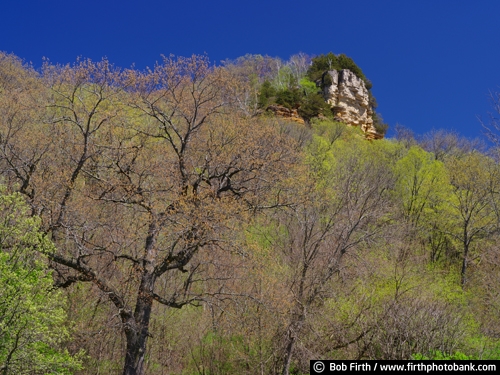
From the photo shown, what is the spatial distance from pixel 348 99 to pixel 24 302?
166 ft

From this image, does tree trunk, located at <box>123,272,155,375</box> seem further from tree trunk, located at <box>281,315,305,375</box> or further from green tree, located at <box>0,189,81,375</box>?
tree trunk, located at <box>281,315,305,375</box>

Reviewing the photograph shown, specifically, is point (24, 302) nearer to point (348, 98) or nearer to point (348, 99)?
point (348, 98)

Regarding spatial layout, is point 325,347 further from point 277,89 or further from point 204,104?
point 277,89

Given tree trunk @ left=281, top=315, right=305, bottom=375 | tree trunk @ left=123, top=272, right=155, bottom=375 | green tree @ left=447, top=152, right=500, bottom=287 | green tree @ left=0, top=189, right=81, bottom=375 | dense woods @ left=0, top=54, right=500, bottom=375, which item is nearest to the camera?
green tree @ left=0, top=189, right=81, bottom=375

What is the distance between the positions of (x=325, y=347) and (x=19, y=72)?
32606mm

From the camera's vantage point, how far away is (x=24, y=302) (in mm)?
8594

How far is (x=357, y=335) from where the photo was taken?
12.5 m

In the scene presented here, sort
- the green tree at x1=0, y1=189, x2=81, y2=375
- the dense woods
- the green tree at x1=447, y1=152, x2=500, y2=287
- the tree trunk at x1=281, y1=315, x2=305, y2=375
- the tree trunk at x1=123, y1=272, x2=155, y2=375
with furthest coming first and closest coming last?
the green tree at x1=447, y1=152, x2=500, y2=287 → the tree trunk at x1=281, y1=315, x2=305, y2=375 → the tree trunk at x1=123, y1=272, x2=155, y2=375 → the dense woods → the green tree at x1=0, y1=189, x2=81, y2=375

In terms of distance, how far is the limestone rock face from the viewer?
5350 cm

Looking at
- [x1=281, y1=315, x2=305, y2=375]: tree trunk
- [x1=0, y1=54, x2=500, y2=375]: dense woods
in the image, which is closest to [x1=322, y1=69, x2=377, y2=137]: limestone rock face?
[x1=0, y1=54, x2=500, y2=375]: dense woods

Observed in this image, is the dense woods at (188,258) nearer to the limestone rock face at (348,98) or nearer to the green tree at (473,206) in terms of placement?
the green tree at (473,206)

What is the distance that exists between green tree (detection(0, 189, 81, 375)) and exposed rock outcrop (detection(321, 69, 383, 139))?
46069mm

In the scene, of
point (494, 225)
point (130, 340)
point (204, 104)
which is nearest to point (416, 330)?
point (130, 340)

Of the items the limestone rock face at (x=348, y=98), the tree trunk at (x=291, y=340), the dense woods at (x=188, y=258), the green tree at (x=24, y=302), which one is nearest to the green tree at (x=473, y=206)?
the dense woods at (x=188, y=258)
